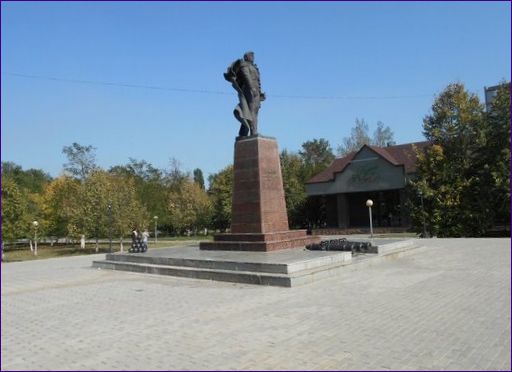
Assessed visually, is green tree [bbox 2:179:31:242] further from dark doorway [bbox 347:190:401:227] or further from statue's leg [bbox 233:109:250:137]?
dark doorway [bbox 347:190:401:227]

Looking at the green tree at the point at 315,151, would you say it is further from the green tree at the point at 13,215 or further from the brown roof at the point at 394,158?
the green tree at the point at 13,215

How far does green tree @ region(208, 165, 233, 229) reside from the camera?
45375mm

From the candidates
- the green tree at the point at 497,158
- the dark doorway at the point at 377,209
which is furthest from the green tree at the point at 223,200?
the green tree at the point at 497,158

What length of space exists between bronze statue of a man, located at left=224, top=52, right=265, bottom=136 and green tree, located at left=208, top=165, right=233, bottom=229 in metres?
28.1

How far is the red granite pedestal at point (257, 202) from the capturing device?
1505cm

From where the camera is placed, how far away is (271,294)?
9578mm

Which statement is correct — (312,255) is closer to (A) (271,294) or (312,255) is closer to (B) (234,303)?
(A) (271,294)

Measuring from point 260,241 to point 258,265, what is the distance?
3.09 metres

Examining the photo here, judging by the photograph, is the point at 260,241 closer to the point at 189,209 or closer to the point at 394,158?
the point at 394,158

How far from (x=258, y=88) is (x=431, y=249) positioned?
8.66 meters

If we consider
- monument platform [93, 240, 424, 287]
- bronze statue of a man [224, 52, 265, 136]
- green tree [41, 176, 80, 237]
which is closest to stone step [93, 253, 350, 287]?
monument platform [93, 240, 424, 287]

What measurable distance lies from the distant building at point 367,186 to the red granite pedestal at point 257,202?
19456mm

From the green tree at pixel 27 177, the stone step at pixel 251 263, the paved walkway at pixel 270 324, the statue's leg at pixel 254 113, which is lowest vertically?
the paved walkway at pixel 270 324

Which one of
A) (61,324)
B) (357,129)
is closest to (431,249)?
(61,324)
